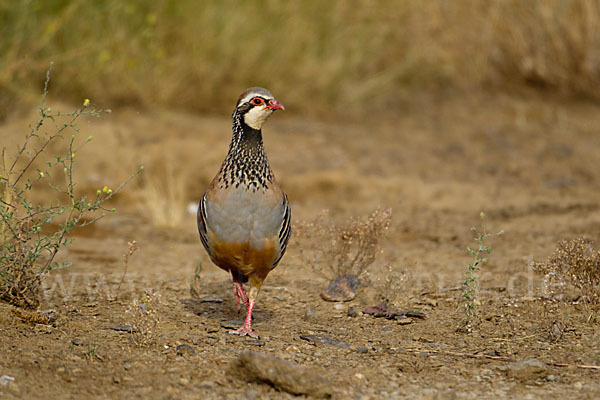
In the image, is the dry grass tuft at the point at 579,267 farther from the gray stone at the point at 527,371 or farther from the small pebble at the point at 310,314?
the small pebble at the point at 310,314

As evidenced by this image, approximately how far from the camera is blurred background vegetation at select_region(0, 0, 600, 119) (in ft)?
32.1

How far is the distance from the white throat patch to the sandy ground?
1.28 m

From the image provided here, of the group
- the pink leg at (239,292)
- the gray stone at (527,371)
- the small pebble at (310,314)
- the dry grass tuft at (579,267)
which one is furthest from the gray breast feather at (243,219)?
the dry grass tuft at (579,267)

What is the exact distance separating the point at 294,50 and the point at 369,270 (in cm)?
573

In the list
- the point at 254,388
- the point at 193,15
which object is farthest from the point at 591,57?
the point at 254,388

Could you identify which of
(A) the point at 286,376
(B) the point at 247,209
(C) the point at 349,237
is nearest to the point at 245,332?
(B) the point at 247,209

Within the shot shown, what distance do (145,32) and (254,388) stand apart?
619 cm

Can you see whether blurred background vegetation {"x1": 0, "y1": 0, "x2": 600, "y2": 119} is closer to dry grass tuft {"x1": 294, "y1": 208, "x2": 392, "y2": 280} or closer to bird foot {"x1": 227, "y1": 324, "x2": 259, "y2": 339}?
dry grass tuft {"x1": 294, "y1": 208, "x2": 392, "y2": 280}

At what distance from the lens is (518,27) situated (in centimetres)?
1249

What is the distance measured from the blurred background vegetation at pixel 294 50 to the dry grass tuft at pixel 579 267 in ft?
18.7

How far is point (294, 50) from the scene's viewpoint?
1141 centimetres

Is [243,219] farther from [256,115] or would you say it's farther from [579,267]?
[579,267]

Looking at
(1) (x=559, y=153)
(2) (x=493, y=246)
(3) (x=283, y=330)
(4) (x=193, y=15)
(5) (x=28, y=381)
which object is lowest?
(5) (x=28, y=381)

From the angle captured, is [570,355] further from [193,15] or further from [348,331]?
[193,15]
